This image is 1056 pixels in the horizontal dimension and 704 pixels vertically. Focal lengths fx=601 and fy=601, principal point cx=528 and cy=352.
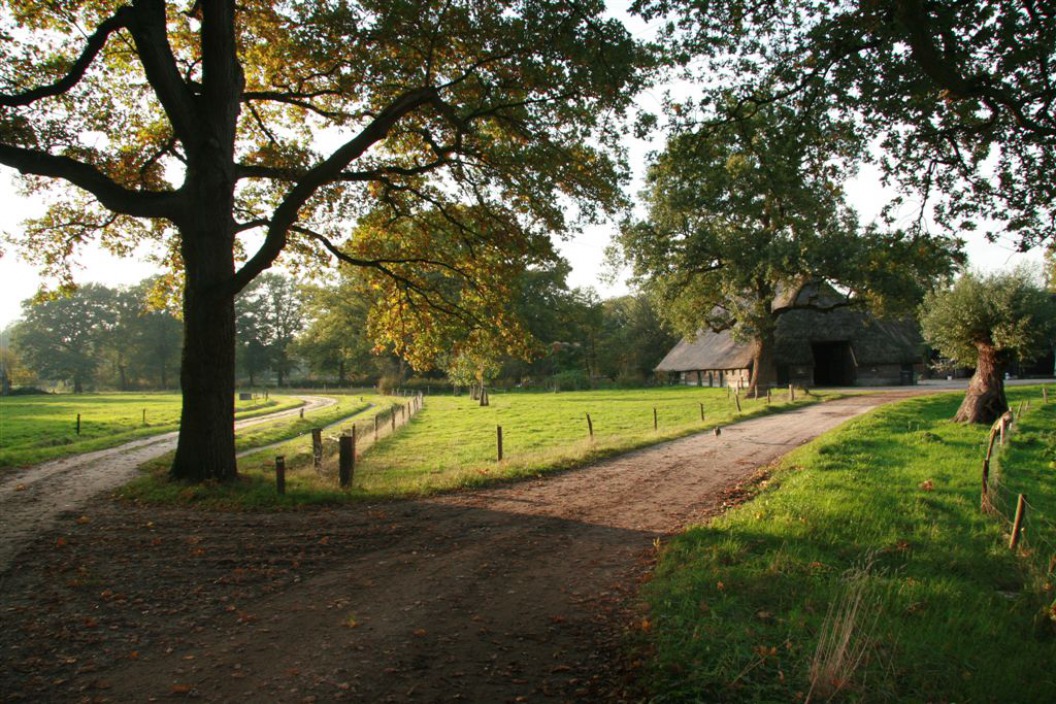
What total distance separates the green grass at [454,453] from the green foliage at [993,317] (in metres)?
7.69

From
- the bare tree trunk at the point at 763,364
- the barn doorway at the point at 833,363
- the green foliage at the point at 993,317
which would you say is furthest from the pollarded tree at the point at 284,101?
the barn doorway at the point at 833,363

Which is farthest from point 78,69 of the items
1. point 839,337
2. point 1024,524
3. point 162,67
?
point 839,337

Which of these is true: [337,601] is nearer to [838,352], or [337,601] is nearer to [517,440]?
[517,440]

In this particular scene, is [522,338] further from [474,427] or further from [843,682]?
[474,427]

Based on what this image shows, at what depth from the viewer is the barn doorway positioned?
44156 millimetres

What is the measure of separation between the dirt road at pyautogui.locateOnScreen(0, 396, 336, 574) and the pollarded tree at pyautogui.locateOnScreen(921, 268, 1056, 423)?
23140 millimetres

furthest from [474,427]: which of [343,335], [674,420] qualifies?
[343,335]

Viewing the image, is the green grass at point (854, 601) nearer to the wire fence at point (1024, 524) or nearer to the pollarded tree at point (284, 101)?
the wire fence at point (1024, 524)

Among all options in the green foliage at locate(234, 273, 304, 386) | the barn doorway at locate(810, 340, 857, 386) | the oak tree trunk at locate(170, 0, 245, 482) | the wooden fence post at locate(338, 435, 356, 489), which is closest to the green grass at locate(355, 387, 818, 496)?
the wooden fence post at locate(338, 435, 356, 489)

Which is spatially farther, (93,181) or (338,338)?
(338,338)

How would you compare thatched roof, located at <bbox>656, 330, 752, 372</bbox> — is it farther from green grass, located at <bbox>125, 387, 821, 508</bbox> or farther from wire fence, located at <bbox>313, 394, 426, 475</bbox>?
wire fence, located at <bbox>313, 394, 426, 475</bbox>

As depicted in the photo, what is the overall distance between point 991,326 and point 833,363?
28.0 m

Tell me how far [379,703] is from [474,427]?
23.1 meters

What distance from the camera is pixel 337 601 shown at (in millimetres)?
5699
